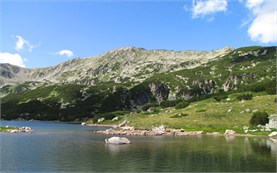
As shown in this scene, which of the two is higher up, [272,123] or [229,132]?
[272,123]

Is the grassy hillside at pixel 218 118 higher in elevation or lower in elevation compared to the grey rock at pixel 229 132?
higher

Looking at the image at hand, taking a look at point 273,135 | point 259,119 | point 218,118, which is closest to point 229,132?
point 259,119

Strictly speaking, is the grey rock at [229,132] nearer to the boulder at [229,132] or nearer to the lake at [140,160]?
the boulder at [229,132]

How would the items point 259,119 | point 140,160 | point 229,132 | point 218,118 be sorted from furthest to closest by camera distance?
point 218,118 < point 259,119 < point 229,132 < point 140,160

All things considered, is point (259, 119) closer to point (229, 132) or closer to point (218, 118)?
point (229, 132)

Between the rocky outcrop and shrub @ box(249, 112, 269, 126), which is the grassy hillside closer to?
shrub @ box(249, 112, 269, 126)

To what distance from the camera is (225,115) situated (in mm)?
123250

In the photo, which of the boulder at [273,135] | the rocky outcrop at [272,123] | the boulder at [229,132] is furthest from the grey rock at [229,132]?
the boulder at [273,135]

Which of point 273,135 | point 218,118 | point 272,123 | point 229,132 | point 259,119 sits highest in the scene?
point 218,118

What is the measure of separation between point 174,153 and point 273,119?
53872mm

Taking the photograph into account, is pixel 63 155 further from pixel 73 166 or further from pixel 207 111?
pixel 207 111

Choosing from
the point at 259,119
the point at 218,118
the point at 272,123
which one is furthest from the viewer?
the point at 218,118

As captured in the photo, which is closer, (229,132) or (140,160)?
(140,160)

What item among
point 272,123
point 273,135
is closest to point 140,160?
point 273,135
